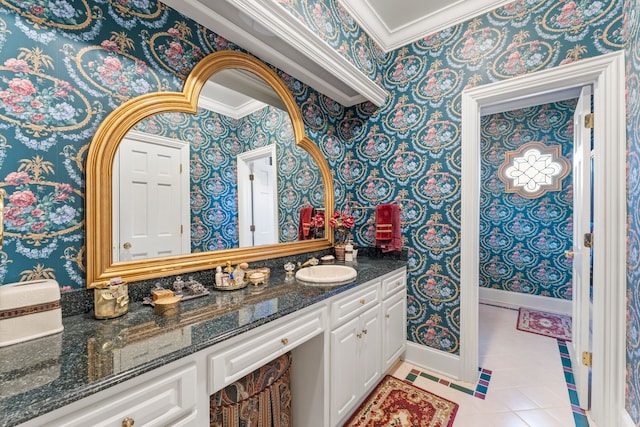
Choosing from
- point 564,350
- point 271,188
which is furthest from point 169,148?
point 564,350

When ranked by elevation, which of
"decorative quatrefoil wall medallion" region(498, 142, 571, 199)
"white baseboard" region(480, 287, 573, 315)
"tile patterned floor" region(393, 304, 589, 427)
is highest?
"decorative quatrefoil wall medallion" region(498, 142, 571, 199)

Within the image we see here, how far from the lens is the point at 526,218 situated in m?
3.62

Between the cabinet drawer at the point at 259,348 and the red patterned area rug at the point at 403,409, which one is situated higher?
the cabinet drawer at the point at 259,348

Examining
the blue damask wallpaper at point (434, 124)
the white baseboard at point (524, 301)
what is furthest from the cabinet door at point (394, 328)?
the white baseboard at point (524, 301)

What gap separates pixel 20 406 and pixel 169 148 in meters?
1.09

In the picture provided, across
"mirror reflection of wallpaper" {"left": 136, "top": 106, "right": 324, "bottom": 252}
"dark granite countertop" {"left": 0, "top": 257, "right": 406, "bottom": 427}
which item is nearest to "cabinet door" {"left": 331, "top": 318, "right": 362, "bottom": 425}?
"dark granite countertop" {"left": 0, "top": 257, "right": 406, "bottom": 427}

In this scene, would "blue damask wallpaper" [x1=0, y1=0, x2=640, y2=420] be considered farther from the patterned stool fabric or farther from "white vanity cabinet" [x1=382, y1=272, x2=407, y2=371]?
the patterned stool fabric

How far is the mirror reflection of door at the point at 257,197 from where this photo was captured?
5.50 ft

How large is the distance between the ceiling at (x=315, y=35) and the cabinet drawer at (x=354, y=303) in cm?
133

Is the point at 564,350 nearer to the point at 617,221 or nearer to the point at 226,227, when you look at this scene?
the point at 617,221

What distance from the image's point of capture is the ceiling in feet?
4.45

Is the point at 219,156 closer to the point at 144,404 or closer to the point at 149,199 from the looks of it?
the point at 149,199

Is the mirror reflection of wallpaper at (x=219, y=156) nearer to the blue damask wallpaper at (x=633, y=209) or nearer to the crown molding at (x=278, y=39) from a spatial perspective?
the crown molding at (x=278, y=39)

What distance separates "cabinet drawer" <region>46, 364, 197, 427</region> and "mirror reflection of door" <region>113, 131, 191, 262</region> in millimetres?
655
